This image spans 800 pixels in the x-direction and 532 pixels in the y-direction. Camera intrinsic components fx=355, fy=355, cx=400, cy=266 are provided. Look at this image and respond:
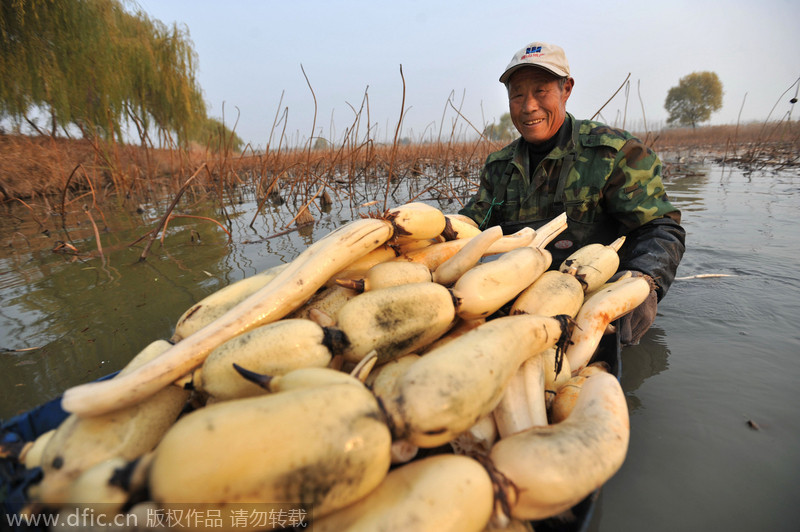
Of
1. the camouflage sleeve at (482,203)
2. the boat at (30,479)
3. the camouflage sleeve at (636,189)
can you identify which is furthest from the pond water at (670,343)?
the camouflage sleeve at (482,203)

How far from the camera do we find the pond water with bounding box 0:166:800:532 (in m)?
1.30

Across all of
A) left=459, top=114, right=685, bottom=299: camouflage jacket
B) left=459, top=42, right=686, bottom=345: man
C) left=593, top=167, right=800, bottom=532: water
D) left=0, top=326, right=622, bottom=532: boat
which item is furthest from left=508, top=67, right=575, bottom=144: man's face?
left=0, top=326, right=622, bottom=532: boat

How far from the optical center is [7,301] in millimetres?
3223

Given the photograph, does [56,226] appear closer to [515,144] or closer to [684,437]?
[515,144]

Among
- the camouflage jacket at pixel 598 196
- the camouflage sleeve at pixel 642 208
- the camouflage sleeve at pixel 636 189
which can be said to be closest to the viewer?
the camouflage sleeve at pixel 642 208

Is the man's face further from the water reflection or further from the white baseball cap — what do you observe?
the water reflection

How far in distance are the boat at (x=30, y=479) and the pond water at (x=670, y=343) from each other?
0.39 meters

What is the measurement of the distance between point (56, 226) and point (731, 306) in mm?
9401

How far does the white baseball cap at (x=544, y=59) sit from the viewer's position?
2518 millimetres

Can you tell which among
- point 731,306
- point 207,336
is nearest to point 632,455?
point 207,336

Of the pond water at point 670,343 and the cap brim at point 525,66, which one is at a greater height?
the cap brim at point 525,66

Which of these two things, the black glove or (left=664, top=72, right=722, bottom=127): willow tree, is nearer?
the black glove

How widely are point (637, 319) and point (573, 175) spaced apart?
1.25 meters

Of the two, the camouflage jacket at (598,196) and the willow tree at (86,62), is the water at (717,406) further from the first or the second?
the willow tree at (86,62)
